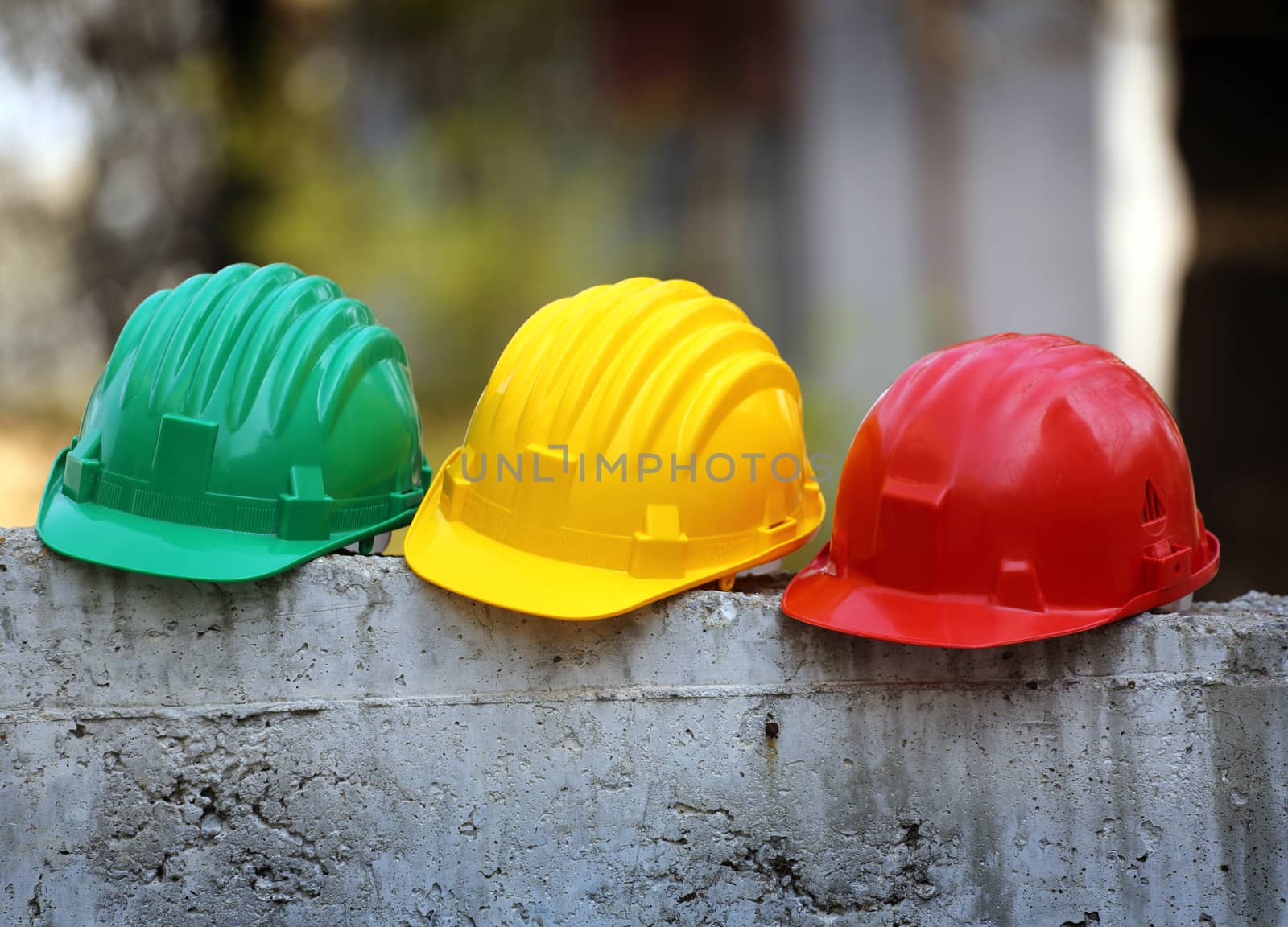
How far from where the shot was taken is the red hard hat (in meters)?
2.36

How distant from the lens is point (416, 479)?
2988mm

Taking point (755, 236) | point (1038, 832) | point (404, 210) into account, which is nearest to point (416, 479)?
point (1038, 832)

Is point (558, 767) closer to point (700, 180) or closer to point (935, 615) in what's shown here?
point (935, 615)

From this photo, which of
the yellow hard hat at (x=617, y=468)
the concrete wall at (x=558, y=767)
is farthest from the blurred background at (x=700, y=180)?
the concrete wall at (x=558, y=767)

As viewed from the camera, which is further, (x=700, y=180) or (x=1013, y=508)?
(x=700, y=180)

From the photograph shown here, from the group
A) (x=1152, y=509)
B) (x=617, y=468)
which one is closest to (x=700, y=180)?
(x=617, y=468)

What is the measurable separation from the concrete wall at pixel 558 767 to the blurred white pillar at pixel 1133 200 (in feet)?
20.4

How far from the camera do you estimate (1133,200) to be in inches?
350

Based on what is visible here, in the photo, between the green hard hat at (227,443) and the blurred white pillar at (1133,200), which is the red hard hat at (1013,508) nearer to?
the green hard hat at (227,443)

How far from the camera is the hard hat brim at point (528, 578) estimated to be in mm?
2400

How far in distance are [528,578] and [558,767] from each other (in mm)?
478

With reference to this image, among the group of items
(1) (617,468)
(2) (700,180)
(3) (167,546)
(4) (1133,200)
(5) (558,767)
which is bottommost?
(5) (558,767)

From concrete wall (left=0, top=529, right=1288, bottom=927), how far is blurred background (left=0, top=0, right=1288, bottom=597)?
169 inches

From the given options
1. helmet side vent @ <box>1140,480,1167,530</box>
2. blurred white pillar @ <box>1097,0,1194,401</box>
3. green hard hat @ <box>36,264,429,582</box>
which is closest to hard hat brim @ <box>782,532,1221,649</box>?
helmet side vent @ <box>1140,480,1167,530</box>
